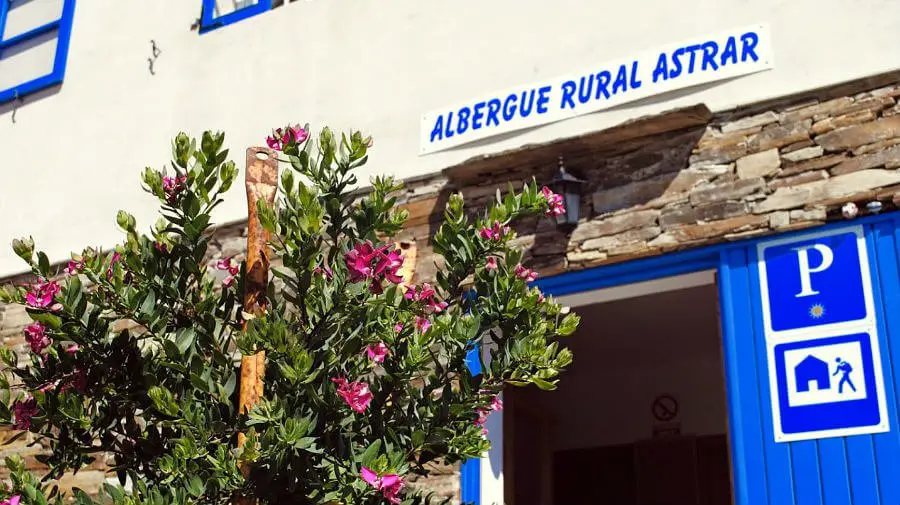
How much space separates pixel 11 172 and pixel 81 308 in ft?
18.1

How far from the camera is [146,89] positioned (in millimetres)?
8492

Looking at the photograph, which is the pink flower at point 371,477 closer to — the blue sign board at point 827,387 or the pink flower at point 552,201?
the pink flower at point 552,201

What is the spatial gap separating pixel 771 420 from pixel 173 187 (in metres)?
3.09

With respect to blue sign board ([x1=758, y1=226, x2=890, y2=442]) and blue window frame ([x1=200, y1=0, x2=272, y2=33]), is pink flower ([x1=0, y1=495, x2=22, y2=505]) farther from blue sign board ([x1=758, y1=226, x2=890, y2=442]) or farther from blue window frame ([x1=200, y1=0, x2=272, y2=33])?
blue window frame ([x1=200, y1=0, x2=272, y2=33])

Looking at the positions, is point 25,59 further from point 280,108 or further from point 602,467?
point 602,467

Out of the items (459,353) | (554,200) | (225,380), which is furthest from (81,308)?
(554,200)

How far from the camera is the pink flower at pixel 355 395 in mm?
3695

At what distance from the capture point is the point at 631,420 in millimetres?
9609

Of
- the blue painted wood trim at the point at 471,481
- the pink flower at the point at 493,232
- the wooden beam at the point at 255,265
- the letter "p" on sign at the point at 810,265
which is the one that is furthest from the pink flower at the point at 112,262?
the letter "p" on sign at the point at 810,265

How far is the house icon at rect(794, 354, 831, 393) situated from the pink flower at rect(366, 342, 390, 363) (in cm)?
237

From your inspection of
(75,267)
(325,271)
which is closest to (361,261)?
(325,271)

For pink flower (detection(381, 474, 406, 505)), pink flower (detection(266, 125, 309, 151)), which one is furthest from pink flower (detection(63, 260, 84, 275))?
pink flower (detection(381, 474, 406, 505))

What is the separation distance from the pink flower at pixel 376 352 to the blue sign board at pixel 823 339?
2328 mm

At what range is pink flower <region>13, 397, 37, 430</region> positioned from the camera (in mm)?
4059
